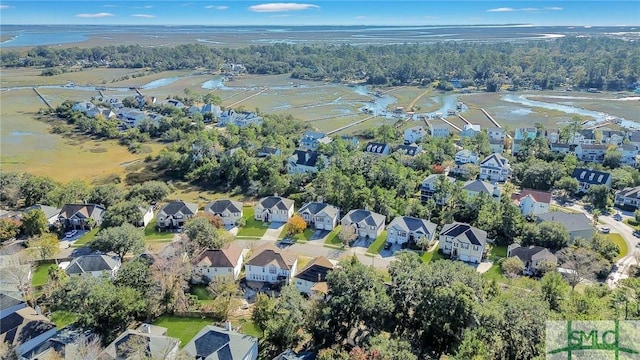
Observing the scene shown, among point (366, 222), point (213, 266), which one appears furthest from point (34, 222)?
point (366, 222)

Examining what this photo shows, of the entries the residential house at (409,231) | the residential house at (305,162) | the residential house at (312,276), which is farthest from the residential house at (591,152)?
the residential house at (312,276)

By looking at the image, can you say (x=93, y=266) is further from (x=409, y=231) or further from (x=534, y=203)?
(x=534, y=203)

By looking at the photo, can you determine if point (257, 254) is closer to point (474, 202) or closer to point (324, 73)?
point (474, 202)

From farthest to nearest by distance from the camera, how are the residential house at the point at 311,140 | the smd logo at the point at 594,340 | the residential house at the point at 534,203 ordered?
1. the residential house at the point at 311,140
2. the residential house at the point at 534,203
3. the smd logo at the point at 594,340

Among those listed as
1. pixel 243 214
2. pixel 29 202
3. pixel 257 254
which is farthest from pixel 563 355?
pixel 29 202

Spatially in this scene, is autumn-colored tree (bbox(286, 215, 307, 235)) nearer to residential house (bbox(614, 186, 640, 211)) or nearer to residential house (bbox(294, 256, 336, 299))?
residential house (bbox(294, 256, 336, 299))

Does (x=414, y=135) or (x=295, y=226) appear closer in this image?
(x=295, y=226)

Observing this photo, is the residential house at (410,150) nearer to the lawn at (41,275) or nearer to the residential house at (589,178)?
the residential house at (589,178)
